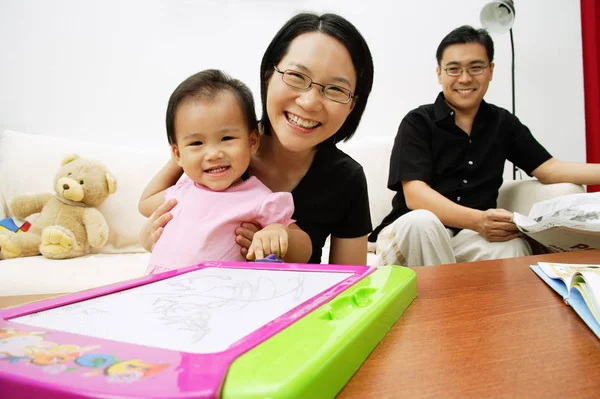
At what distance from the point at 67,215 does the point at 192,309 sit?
137 centimetres

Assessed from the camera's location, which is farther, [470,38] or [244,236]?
[470,38]

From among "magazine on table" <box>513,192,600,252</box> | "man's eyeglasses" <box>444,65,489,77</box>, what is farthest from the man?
"magazine on table" <box>513,192,600,252</box>

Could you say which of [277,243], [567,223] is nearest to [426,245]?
[567,223]

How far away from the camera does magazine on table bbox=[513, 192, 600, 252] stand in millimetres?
1071

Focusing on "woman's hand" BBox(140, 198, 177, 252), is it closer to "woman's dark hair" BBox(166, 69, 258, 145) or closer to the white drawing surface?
"woman's dark hair" BBox(166, 69, 258, 145)

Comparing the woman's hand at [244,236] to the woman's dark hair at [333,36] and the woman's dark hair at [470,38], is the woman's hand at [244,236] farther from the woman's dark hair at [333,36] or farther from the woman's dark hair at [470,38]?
the woman's dark hair at [470,38]

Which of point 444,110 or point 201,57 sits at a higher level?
point 201,57

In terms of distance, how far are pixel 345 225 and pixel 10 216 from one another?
4.40 feet

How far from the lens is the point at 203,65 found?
86.8 inches

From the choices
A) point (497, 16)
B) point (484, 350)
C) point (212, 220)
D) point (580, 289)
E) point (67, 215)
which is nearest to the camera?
point (484, 350)

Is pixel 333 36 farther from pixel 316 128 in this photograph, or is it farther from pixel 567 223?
pixel 567 223

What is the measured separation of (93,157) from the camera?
1773 millimetres

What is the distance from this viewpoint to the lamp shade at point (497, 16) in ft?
6.46

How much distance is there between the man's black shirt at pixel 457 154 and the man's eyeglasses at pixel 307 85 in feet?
2.32
